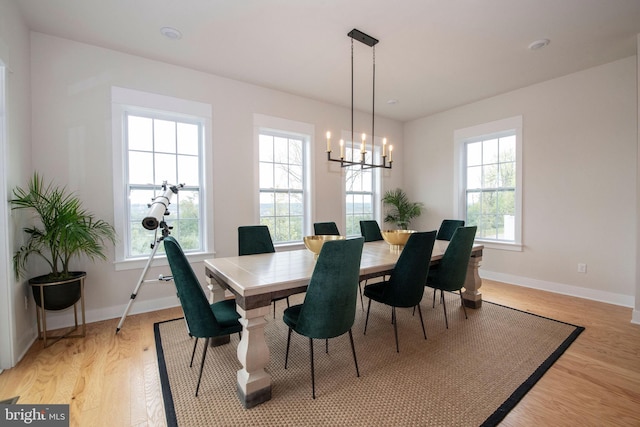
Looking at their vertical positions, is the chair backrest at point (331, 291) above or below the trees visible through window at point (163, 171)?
below

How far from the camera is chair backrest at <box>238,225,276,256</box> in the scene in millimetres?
2842

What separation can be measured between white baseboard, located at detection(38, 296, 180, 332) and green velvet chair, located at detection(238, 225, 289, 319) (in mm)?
1282

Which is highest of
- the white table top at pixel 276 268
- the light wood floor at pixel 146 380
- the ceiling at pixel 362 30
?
the ceiling at pixel 362 30

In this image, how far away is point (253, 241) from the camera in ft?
9.51

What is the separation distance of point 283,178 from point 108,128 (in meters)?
2.14

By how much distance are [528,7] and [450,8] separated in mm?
648

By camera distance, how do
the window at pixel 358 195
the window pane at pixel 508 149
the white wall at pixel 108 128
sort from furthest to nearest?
the window at pixel 358 195, the window pane at pixel 508 149, the white wall at pixel 108 128

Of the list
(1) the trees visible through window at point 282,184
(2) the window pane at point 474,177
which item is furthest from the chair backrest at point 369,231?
(2) the window pane at point 474,177

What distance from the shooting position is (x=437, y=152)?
16.8 feet

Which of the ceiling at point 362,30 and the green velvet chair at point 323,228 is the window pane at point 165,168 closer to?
the ceiling at point 362,30

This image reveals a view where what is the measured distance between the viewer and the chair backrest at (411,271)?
2.18 meters

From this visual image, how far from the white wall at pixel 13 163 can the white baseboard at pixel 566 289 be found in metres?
5.52

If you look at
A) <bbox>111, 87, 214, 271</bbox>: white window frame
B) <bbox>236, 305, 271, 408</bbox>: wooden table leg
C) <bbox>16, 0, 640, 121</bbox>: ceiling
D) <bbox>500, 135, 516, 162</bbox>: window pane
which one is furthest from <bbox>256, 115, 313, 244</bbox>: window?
<bbox>500, 135, 516, 162</bbox>: window pane

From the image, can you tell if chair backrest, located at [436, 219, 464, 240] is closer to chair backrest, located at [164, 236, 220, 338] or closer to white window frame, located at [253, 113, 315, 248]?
white window frame, located at [253, 113, 315, 248]
